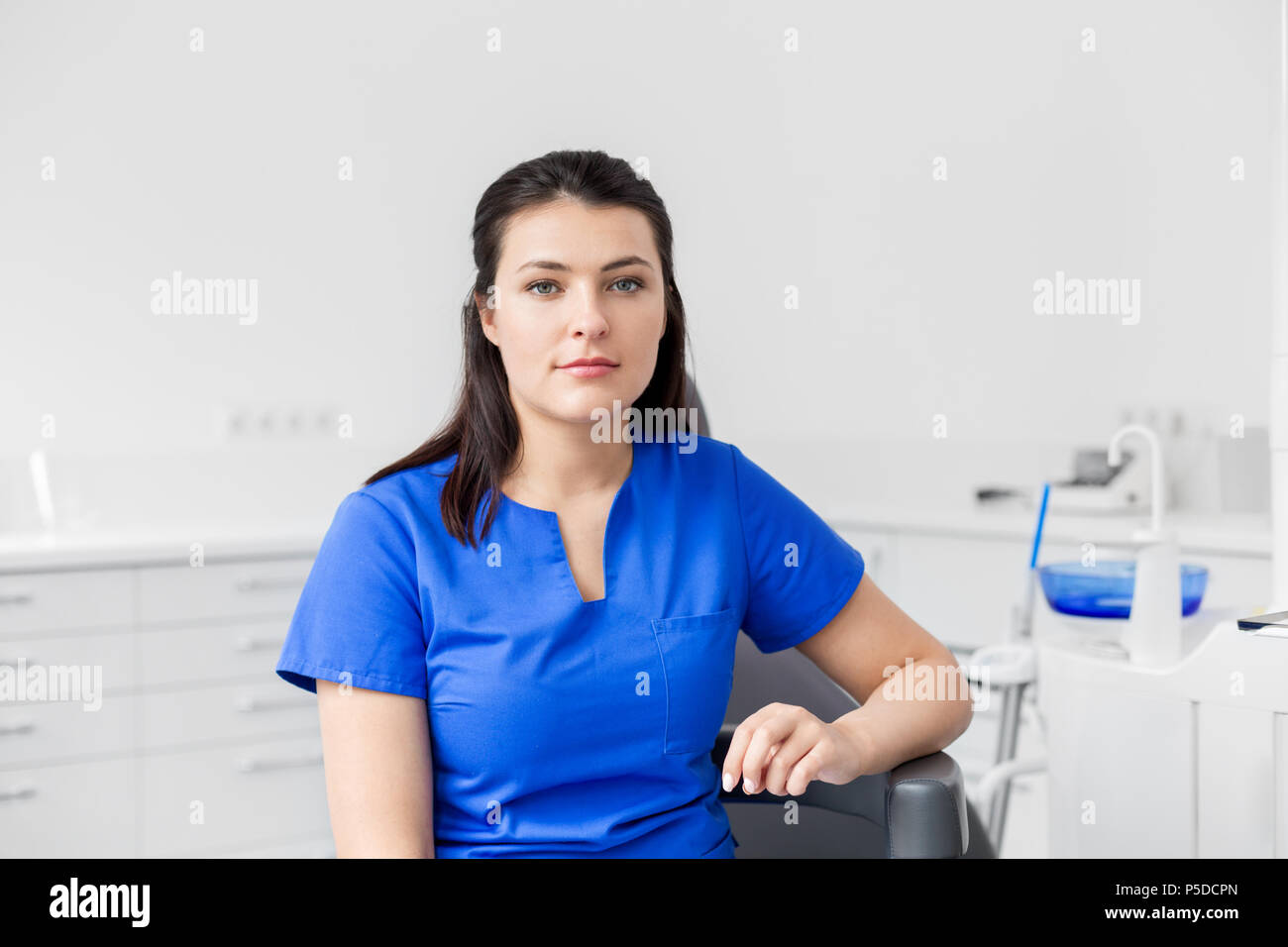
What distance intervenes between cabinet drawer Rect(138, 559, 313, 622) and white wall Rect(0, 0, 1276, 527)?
1.59 feet

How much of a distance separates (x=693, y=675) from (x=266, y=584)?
1.81 metres

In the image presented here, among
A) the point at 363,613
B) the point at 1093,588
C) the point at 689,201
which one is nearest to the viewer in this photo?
the point at 363,613

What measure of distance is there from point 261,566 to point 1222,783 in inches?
79.9

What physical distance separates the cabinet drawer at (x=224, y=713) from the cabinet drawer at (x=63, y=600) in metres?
0.20

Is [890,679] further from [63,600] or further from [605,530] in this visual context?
[63,600]

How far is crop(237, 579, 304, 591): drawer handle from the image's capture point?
104 inches

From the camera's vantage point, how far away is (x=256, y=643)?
2.65 meters

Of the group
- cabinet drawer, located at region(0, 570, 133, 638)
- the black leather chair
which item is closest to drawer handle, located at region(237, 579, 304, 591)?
cabinet drawer, located at region(0, 570, 133, 638)

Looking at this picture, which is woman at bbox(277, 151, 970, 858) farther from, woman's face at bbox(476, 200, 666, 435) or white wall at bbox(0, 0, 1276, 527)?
white wall at bbox(0, 0, 1276, 527)

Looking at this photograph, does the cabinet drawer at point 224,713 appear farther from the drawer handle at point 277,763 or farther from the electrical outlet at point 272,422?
the electrical outlet at point 272,422

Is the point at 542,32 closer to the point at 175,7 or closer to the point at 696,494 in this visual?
the point at 175,7

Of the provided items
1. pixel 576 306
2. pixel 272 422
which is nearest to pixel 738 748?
pixel 576 306
